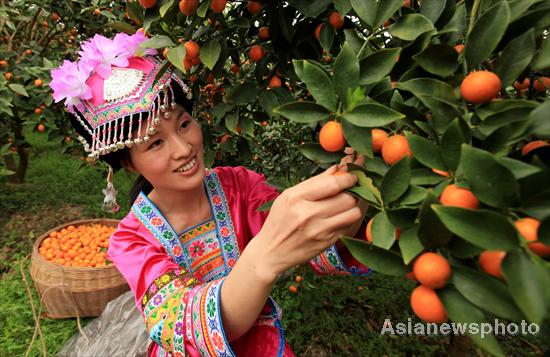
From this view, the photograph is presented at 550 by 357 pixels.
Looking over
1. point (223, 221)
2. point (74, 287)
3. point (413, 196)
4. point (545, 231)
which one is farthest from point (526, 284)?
point (74, 287)

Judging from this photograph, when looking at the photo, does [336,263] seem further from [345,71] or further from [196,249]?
[345,71]

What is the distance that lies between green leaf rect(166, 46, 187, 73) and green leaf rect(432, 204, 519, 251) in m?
0.53

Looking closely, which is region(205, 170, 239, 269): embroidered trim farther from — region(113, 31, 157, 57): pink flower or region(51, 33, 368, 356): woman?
region(113, 31, 157, 57): pink flower

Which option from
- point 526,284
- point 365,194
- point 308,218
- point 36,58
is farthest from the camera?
point 36,58

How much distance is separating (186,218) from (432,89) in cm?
96

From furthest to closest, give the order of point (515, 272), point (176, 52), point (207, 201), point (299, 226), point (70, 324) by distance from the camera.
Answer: point (70, 324) < point (207, 201) < point (176, 52) < point (299, 226) < point (515, 272)

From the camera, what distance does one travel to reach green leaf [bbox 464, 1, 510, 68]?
472mm

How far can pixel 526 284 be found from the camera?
33 centimetres

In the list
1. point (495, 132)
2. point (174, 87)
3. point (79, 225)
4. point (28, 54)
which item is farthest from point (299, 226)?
point (28, 54)

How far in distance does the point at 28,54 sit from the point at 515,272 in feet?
11.5

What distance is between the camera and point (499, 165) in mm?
365

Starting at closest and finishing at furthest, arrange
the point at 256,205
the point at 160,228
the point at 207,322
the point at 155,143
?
1. the point at 207,322
2. the point at 155,143
3. the point at 160,228
4. the point at 256,205

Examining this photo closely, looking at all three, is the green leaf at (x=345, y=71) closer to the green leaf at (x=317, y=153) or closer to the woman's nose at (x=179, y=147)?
the green leaf at (x=317, y=153)

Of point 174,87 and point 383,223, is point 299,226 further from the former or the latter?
point 174,87
